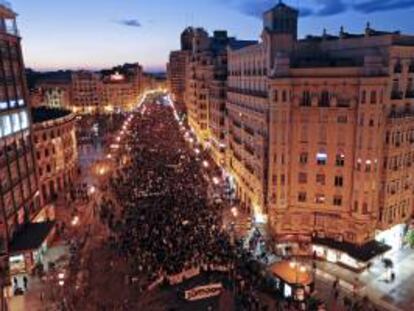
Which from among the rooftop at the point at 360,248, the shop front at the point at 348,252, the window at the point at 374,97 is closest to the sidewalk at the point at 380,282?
the shop front at the point at 348,252

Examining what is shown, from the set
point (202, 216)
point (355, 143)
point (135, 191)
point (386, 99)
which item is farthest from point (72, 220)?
point (386, 99)

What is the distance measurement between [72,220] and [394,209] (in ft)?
127

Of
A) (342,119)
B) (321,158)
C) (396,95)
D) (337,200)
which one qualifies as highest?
(396,95)

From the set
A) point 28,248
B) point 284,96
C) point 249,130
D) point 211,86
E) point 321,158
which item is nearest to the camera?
point 28,248

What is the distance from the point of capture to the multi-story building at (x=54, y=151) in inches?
2445

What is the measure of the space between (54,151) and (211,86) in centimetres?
3289

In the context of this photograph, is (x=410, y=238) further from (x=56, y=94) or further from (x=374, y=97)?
(x=56, y=94)

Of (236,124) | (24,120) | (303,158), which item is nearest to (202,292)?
(303,158)

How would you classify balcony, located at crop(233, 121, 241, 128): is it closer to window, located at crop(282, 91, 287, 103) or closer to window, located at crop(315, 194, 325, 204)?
window, located at crop(282, 91, 287, 103)

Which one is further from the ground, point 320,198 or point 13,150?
point 13,150

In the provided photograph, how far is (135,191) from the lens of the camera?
57.1 m

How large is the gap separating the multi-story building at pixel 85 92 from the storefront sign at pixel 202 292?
171 meters

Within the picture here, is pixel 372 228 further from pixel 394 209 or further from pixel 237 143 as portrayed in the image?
pixel 237 143

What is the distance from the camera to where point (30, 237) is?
3997 centimetres
